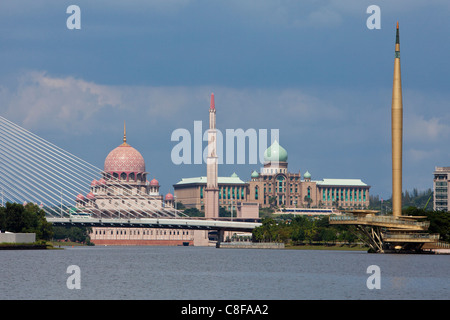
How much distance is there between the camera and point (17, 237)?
12225cm

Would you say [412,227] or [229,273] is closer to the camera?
[229,273]

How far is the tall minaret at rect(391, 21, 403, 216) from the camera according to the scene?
4473 inches

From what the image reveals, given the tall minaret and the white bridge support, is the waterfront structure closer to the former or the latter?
the tall minaret

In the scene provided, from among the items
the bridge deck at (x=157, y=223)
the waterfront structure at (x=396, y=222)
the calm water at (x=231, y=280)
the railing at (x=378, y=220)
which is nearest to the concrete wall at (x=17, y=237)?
the calm water at (x=231, y=280)

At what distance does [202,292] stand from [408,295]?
12504mm

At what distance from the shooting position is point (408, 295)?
5891cm

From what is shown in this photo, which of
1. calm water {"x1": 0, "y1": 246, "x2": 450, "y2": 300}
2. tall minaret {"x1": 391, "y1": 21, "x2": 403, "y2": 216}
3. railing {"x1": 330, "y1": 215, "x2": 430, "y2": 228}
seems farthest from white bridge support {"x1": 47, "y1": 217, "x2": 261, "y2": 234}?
calm water {"x1": 0, "y1": 246, "x2": 450, "y2": 300}

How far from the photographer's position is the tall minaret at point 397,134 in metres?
114

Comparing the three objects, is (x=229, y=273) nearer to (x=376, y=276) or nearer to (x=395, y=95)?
(x=376, y=276)

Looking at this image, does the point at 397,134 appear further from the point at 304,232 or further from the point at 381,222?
the point at 304,232
